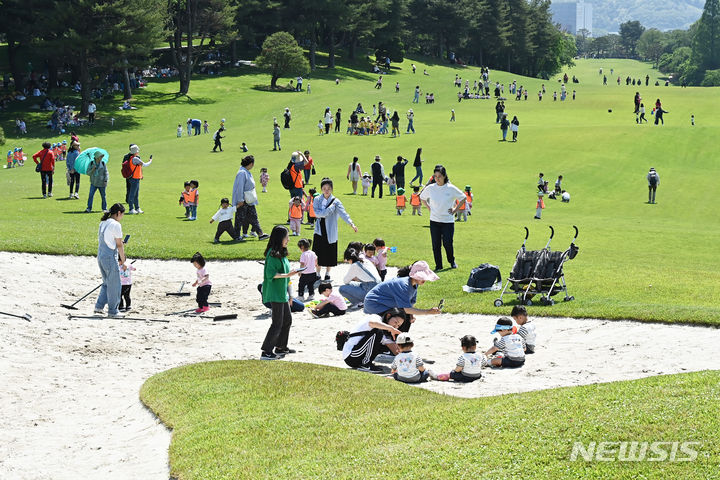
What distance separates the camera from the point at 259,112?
2832 inches

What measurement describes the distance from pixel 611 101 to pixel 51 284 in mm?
78661

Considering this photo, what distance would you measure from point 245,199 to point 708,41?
180m

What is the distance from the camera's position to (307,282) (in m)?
18.2

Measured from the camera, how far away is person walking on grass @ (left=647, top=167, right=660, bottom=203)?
130ft

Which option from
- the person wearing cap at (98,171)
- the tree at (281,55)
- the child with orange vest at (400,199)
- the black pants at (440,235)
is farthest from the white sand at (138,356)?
the tree at (281,55)

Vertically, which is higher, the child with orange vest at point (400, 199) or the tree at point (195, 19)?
the tree at point (195, 19)

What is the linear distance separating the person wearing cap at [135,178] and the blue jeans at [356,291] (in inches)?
487

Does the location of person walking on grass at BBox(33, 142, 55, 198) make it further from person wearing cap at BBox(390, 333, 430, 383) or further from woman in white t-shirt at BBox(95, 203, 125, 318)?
person wearing cap at BBox(390, 333, 430, 383)

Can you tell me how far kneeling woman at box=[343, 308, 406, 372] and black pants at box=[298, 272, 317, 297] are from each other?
18.9 ft

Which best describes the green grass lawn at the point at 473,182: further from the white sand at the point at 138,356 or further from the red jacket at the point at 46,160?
the white sand at the point at 138,356

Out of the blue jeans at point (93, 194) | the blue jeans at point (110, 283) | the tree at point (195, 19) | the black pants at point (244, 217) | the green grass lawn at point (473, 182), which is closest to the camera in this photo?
the blue jeans at point (110, 283)

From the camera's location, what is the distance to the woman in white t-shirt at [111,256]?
1543cm

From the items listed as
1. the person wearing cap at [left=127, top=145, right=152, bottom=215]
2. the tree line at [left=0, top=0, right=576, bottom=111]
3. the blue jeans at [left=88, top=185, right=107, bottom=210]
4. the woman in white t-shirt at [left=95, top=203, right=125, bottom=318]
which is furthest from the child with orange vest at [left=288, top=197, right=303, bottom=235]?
the tree line at [left=0, top=0, right=576, bottom=111]

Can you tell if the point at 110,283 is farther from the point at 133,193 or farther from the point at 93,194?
the point at 93,194
